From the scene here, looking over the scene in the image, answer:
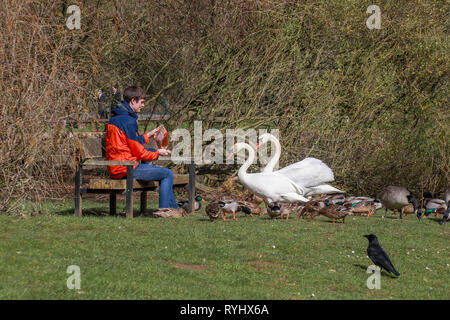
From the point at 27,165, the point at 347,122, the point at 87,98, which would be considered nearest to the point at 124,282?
the point at 27,165

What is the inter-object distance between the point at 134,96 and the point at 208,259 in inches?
155

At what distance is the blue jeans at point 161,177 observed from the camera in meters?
11.4

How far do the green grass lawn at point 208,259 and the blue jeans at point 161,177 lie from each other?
45cm

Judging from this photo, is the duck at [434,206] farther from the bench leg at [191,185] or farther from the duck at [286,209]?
the bench leg at [191,185]

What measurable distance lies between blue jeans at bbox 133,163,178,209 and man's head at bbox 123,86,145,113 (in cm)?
102

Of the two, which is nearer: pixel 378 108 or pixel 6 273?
pixel 6 273

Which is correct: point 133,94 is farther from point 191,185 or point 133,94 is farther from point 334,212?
point 334,212

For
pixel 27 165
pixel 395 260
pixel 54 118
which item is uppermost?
pixel 54 118

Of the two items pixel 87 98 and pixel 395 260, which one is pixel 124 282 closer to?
pixel 395 260

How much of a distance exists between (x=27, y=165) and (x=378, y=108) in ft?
31.1

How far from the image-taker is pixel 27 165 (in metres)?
10.6

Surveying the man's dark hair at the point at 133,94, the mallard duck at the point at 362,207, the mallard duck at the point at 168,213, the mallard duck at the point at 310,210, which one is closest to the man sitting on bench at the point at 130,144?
the man's dark hair at the point at 133,94

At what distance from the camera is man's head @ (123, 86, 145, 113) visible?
11.3 m

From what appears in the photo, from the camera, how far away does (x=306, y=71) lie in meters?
16.4
